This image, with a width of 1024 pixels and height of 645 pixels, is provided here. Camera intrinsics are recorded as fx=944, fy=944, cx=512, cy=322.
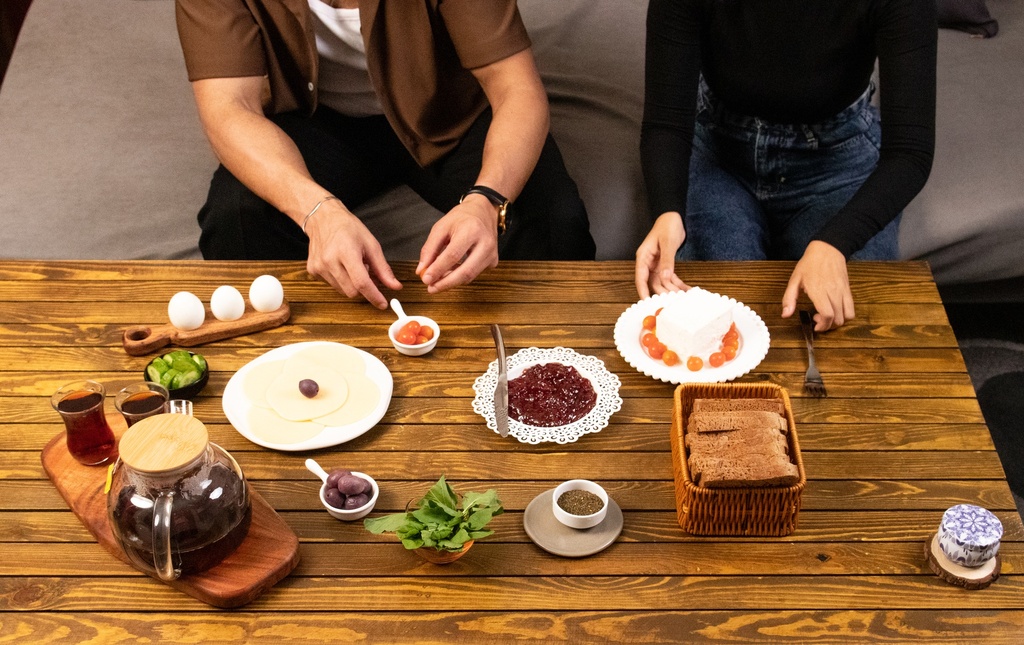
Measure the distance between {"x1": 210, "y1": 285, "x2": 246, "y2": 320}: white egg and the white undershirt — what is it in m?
0.74

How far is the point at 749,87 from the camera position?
212 cm

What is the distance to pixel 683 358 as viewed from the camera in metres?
1.63

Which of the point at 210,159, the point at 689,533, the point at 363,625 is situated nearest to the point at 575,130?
the point at 210,159

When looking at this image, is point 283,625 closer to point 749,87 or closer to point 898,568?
point 898,568

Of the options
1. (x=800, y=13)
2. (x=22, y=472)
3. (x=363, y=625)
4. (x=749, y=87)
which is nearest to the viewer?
(x=363, y=625)

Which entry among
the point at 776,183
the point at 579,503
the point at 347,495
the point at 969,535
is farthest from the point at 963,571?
the point at 776,183

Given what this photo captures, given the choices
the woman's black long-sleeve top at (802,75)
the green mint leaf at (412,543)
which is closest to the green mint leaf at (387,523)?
the green mint leaf at (412,543)

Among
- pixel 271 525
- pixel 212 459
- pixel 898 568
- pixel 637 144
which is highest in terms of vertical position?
pixel 212 459

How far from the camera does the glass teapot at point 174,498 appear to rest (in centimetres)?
115

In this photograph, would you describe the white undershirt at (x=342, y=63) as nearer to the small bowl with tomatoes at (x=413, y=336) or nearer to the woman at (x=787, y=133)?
the woman at (x=787, y=133)

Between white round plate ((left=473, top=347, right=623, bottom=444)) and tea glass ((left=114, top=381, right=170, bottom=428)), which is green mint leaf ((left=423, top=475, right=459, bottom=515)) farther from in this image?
tea glass ((left=114, top=381, right=170, bottom=428))

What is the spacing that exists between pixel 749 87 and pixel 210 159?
1436 millimetres

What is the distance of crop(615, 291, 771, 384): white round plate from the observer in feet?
5.26

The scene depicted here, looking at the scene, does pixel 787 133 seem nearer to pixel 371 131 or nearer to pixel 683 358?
pixel 683 358
